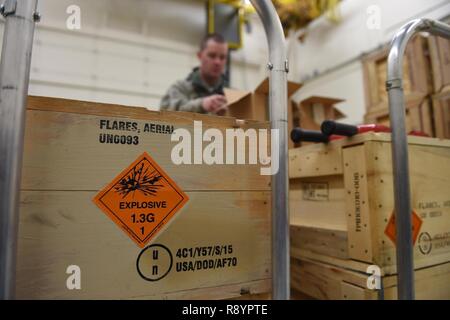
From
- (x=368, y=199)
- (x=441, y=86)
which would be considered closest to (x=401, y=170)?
(x=368, y=199)

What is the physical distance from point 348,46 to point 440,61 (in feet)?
3.79

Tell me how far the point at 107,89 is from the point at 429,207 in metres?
2.44

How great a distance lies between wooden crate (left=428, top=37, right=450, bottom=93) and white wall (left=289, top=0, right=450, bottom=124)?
1.35 feet

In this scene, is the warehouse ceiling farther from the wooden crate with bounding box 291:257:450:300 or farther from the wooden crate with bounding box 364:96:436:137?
the wooden crate with bounding box 291:257:450:300

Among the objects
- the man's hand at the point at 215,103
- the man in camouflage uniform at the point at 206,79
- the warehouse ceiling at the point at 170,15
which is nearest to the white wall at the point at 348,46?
the warehouse ceiling at the point at 170,15

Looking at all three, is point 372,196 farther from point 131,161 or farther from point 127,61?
point 127,61

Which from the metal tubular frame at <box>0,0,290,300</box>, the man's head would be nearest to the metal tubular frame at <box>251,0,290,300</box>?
the metal tubular frame at <box>0,0,290,300</box>

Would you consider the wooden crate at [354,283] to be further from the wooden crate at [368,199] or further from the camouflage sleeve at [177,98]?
the camouflage sleeve at [177,98]

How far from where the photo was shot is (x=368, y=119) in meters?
2.03

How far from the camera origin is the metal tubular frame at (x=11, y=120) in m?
0.53

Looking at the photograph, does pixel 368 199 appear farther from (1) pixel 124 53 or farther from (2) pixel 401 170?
(1) pixel 124 53

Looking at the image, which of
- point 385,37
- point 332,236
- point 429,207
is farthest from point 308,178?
point 385,37

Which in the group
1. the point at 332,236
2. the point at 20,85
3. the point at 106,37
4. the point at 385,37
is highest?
the point at 106,37
